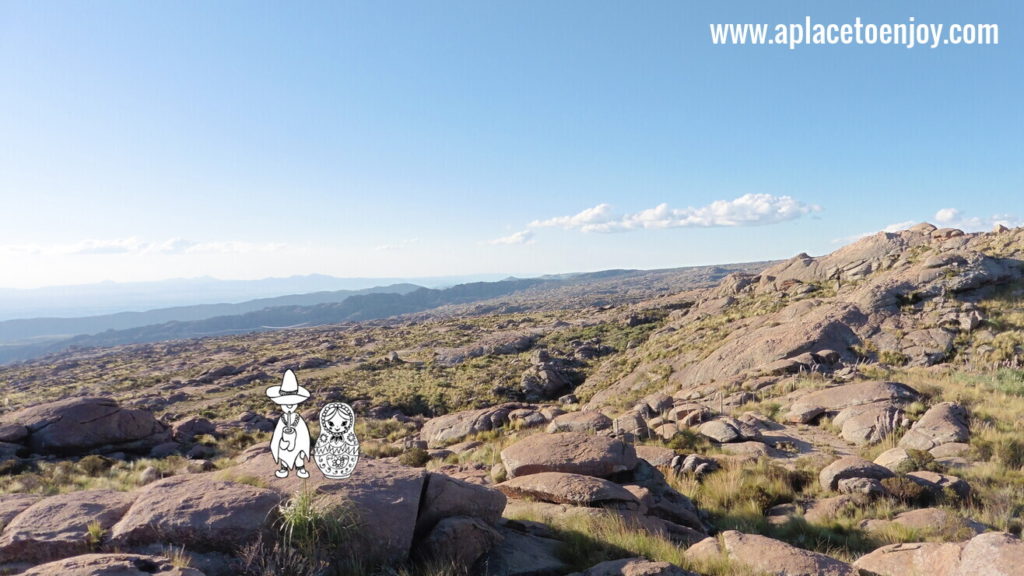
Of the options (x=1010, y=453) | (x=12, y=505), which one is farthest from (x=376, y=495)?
(x=1010, y=453)

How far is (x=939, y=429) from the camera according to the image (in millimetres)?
11703

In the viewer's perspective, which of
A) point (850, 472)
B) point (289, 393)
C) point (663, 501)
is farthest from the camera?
point (850, 472)

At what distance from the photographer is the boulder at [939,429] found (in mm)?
11359

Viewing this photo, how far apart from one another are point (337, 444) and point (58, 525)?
122 inches

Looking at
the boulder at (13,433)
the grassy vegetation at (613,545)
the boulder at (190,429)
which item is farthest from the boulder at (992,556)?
the boulder at (13,433)

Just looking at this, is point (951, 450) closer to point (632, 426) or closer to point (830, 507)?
point (830, 507)

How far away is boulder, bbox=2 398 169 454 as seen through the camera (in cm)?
1869

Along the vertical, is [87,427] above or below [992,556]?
below

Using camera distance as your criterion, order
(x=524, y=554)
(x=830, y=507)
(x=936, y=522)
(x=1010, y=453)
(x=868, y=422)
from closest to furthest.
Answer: (x=524, y=554) → (x=936, y=522) → (x=830, y=507) → (x=1010, y=453) → (x=868, y=422)

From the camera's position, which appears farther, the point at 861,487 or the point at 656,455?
the point at 656,455

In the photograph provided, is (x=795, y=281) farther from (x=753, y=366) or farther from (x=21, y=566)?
(x=21, y=566)

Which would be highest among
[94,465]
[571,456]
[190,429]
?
[571,456]

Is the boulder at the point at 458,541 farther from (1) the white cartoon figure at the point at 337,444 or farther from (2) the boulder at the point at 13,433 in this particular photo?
(2) the boulder at the point at 13,433

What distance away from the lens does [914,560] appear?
5.66 meters
